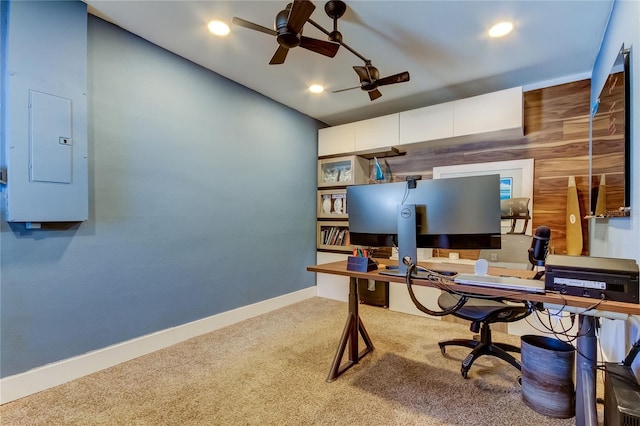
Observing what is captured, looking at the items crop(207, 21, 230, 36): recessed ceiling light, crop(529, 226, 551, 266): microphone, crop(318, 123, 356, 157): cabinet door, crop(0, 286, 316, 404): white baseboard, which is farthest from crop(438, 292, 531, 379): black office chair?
crop(207, 21, 230, 36): recessed ceiling light

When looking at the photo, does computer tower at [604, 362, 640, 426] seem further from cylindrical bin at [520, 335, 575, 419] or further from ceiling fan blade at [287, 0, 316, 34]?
ceiling fan blade at [287, 0, 316, 34]

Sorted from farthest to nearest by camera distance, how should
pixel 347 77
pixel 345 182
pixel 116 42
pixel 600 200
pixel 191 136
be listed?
pixel 345 182
pixel 347 77
pixel 191 136
pixel 116 42
pixel 600 200

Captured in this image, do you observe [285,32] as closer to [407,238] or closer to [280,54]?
[280,54]

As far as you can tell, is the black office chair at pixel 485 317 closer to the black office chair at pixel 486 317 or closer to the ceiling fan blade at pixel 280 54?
the black office chair at pixel 486 317

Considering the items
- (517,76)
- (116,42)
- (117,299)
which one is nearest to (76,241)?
(117,299)

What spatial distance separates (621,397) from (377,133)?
3064 millimetres

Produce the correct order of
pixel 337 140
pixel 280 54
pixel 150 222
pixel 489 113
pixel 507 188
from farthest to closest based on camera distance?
pixel 337 140, pixel 507 188, pixel 489 113, pixel 150 222, pixel 280 54

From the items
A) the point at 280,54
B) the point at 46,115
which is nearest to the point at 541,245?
the point at 280,54

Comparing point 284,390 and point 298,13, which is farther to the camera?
point 284,390

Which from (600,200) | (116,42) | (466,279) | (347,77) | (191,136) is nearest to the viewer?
(466,279)

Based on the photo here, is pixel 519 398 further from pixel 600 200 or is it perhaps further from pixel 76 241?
pixel 76 241

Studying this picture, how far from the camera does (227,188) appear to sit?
306cm

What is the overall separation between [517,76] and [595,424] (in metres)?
2.85

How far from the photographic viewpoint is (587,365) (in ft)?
4.54
